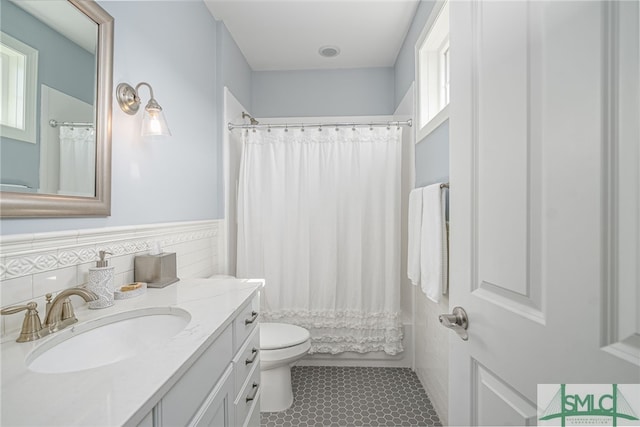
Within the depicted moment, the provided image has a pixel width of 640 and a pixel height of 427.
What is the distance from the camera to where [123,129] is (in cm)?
129

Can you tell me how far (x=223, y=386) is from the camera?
98 centimetres

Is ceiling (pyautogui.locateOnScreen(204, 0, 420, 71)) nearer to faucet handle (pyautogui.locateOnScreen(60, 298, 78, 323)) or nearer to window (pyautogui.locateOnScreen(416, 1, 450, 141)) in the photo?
window (pyautogui.locateOnScreen(416, 1, 450, 141))

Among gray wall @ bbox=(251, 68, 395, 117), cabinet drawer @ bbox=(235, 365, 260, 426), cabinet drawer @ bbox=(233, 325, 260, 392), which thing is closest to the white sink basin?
cabinet drawer @ bbox=(233, 325, 260, 392)

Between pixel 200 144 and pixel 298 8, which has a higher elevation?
pixel 298 8

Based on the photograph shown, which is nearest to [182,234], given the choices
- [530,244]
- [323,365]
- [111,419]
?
[111,419]

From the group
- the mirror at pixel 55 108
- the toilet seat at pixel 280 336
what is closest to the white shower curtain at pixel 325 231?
the toilet seat at pixel 280 336

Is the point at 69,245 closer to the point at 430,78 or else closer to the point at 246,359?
the point at 246,359

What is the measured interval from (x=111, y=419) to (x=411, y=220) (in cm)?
176

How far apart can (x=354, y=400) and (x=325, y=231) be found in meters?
1.13

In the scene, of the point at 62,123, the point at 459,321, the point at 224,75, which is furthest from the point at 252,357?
the point at 224,75

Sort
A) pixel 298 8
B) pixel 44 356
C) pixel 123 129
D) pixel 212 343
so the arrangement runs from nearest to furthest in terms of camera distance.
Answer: pixel 44 356 → pixel 212 343 → pixel 123 129 → pixel 298 8

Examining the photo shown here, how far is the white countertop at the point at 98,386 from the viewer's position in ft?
1.63

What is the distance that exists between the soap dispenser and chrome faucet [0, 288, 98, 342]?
0.12 m

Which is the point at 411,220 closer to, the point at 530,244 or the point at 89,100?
the point at 530,244
